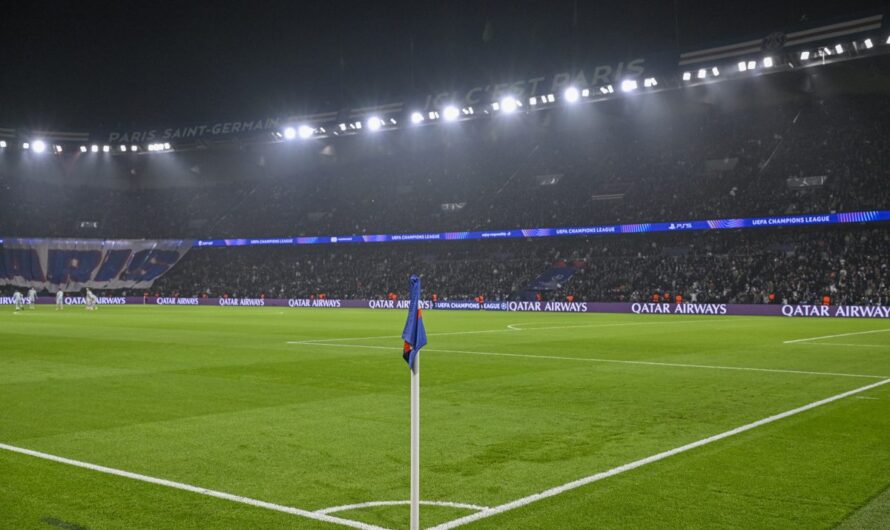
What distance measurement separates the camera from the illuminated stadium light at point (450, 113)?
60.9 meters

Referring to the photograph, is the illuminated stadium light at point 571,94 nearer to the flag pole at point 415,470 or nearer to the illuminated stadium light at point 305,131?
the illuminated stadium light at point 305,131

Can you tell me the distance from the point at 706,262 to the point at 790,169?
29.9 feet

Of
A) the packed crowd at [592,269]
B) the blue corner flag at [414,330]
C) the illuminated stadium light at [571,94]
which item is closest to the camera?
the blue corner flag at [414,330]

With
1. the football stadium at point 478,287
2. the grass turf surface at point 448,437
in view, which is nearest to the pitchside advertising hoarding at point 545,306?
the football stadium at point 478,287

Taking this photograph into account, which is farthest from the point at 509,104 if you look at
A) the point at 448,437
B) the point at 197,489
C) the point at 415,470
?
the point at 415,470

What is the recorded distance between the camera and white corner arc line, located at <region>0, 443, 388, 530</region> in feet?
18.8

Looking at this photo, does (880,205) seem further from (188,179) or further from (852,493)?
(188,179)

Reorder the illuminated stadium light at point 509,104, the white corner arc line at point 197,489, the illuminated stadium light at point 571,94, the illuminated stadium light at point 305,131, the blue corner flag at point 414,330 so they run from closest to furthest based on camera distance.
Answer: the blue corner flag at point 414,330 < the white corner arc line at point 197,489 < the illuminated stadium light at point 571,94 < the illuminated stadium light at point 509,104 < the illuminated stadium light at point 305,131

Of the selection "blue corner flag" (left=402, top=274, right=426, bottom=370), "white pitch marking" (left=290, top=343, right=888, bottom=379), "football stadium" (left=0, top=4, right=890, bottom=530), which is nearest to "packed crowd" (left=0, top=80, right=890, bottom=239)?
"football stadium" (left=0, top=4, right=890, bottom=530)

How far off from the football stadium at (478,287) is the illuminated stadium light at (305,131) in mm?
209

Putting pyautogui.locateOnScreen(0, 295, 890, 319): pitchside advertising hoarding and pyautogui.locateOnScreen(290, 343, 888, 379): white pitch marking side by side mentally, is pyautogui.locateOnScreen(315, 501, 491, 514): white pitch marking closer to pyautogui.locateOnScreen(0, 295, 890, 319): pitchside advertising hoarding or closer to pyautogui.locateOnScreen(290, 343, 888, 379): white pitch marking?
pyautogui.locateOnScreen(290, 343, 888, 379): white pitch marking

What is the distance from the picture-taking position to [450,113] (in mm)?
61594

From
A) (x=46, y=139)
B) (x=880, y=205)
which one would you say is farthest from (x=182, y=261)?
(x=880, y=205)

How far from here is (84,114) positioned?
73875 mm
